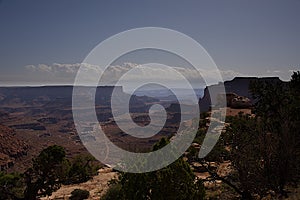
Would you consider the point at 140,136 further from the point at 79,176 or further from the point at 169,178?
the point at 169,178

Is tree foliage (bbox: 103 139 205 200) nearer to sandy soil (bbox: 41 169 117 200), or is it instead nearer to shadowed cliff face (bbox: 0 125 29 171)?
sandy soil (bbox: 41 169 117 200)

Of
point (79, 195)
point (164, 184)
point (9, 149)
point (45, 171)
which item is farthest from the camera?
point (9, 149)

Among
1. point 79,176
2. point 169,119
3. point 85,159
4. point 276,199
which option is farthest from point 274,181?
point 169,119

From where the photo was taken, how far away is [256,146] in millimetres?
12727

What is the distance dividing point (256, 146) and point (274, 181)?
160 centimetres

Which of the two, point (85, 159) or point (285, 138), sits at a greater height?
point (285, 138)

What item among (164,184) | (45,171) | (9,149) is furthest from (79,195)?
(9,149)

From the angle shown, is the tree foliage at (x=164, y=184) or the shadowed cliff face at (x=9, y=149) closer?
the tree foliage at (x=164, y=184)

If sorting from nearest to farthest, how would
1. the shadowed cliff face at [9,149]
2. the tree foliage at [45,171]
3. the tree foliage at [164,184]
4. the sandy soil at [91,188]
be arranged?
the tree foliage at [164,184]
the tree foliage at [45,171]
the sandy soil at [91,188]
the shadowed cliff face at [9,149]

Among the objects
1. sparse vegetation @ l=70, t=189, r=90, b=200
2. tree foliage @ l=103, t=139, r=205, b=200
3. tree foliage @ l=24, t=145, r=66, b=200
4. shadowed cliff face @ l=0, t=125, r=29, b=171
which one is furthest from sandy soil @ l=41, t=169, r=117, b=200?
shadowed cliff face @ l=0, t=125, r=29, b=171

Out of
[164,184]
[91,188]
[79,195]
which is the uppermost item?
[164,184]

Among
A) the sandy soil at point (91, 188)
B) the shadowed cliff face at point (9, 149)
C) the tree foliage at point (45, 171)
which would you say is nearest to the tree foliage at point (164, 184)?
the tree foliage at point (45, 171)

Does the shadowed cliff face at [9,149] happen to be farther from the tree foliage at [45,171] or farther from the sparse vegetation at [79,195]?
the tree foliage at [45,171]

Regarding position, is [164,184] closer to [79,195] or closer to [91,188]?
[79,195]
